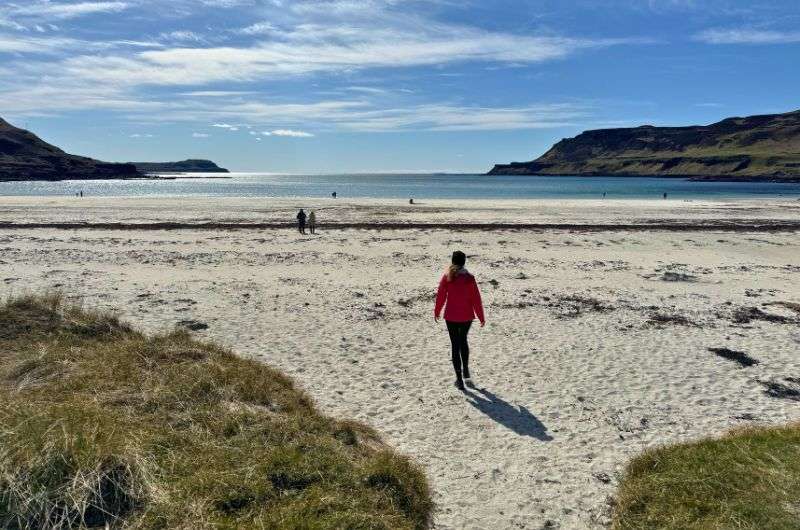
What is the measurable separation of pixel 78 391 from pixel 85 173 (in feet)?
702

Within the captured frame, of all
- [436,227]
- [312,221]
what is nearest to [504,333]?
[312,221]

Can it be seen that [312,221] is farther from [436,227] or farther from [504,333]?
[504,333]

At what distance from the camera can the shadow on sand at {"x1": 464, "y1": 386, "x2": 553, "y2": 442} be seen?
7090 mm

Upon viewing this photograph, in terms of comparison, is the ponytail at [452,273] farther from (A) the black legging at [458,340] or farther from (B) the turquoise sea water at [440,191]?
(B) the turquoise sea water at [440,191]

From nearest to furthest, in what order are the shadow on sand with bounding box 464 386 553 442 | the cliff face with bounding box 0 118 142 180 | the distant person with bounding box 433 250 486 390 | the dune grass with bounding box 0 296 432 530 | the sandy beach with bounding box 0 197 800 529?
the dune grass with bounding box 0 296 432 530
the sandy beach with bounding box 0 197 800 529
the shadow on sand with bounding box 464 386 553 442
the distant person with bounding box 433 250 486 390
the cliff face with bounding box 0 118 142 180

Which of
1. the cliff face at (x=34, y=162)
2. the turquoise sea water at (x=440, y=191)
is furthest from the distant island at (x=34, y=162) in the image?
the turquoise sea water at (x=440, y=191)

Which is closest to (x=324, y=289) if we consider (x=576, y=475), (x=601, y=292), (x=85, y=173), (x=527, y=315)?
A: (x=527, y=315)

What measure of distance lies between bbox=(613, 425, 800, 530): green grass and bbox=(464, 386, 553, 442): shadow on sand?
129cm

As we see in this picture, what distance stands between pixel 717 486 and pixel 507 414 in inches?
107

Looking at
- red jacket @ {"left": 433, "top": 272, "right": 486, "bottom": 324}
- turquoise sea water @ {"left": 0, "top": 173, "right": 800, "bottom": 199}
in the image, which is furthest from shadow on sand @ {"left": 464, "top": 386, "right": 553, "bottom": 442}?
turquoise sea water @ {"left": 0, "top": 173, "right": 800, "bottom": 199}

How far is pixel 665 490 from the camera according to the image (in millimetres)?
5453

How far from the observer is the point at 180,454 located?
539 cm

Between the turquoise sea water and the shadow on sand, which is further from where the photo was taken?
the turquoise sea water

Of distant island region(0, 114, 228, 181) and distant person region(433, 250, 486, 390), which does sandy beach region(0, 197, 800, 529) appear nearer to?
distant person region(433, 250, 486, 390)
